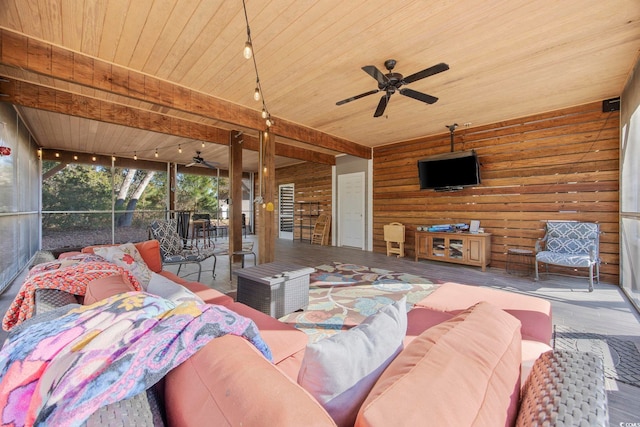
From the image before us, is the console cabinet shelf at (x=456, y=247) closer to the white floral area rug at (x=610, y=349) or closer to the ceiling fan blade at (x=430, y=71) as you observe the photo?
the white floral area rug at (x=610, y=349)

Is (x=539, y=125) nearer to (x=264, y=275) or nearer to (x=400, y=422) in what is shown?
(x=264, y=275)

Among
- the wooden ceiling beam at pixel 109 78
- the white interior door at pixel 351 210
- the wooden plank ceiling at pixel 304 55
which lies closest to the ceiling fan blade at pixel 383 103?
the wooden plank ceiling at pixel 304 55

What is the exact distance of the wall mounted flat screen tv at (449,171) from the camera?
5.16 meters

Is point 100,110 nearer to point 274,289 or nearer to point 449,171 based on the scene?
point 274,289

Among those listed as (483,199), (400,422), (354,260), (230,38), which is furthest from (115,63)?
(483,199)

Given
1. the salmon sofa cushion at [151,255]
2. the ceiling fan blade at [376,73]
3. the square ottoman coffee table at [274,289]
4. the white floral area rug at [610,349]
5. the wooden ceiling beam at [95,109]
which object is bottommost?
the white floral area rug at [610,349]

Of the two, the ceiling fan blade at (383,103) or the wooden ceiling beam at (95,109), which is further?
the wooden ceiling beam at (95,109)

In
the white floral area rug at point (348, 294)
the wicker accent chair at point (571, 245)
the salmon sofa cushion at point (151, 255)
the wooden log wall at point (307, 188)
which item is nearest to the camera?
the white floral area rug at point (348, 294)

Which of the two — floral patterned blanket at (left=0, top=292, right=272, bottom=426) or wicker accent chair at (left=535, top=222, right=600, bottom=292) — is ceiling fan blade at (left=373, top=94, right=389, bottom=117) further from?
wicker accent chair at (left=535, top=222, right=600, bottom=292)

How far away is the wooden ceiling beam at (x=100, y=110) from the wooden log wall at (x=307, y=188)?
3.77 meters

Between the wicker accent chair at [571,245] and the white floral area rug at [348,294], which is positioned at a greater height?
the wicker accent chair at [571,245]

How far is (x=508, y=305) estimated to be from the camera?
6.16 ft

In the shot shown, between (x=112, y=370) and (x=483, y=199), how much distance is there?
19.7 ft

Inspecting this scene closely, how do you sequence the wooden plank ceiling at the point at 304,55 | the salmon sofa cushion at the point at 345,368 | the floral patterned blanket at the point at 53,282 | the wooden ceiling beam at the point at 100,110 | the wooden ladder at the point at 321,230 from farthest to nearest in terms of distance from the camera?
1. the wooden ladder at the point at 321,230
2. the wooden ceiling beam at the point at 100,110
3. the wooden plank ceiling at the point at 304,55
4. the floral patterned blanket at the point at 53,282
5. the salmon sofa cushion at the point at 345,368
